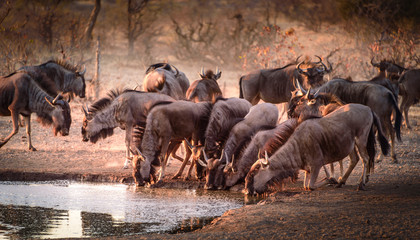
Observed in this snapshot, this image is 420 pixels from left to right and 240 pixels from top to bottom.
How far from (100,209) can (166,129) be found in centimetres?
202

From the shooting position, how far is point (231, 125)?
8812mm

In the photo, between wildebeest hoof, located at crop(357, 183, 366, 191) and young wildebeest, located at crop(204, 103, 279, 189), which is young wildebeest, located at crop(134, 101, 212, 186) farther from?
wildebeest hoof, located at crop(357, 183, 366, 191)

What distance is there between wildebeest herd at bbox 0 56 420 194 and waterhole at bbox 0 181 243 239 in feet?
1.56

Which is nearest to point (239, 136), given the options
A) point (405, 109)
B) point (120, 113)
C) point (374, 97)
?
point (120, 113)

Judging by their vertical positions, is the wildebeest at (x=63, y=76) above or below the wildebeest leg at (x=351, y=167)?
above

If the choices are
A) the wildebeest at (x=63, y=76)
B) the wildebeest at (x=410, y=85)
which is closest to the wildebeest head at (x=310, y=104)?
the wildebeest at (x=410, y=85)

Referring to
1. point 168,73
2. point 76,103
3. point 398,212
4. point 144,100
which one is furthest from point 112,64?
point 398,212

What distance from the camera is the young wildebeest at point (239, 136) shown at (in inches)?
311

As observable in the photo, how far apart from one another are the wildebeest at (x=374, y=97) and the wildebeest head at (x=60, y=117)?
15.1 feet

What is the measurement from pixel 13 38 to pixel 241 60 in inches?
391

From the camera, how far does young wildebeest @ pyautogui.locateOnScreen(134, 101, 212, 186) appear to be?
26.7 feet

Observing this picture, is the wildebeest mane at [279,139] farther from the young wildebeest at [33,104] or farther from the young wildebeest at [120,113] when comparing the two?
the young wildebeest at [33,104]

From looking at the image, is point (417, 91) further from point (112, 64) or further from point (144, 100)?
point (112, 64)

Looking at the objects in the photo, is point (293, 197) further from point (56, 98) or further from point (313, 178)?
point (56, 98)
